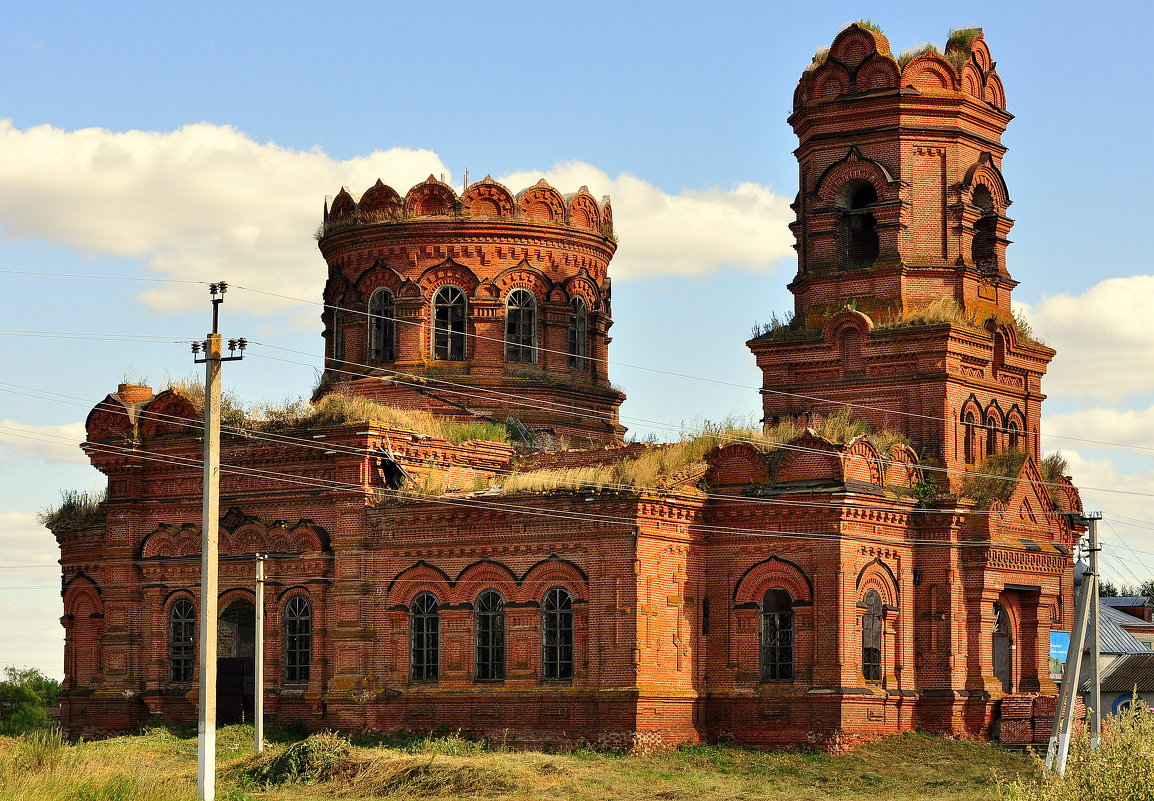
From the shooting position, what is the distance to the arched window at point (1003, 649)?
35438 mm

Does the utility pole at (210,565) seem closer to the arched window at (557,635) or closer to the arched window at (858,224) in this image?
the arched window at (557,635)

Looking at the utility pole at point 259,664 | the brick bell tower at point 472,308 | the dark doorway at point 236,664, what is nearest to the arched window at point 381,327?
the brick bell tower at point 472,308

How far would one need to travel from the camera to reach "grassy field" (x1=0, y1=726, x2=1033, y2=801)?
2814cm

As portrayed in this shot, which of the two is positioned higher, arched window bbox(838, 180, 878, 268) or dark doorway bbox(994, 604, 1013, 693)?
arched window bbox(838, 180, 878, 268)

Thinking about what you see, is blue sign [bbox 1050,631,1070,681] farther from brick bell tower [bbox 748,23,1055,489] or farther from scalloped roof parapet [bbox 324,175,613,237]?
scalloped roof parapet [bbox 324,175,613,237]

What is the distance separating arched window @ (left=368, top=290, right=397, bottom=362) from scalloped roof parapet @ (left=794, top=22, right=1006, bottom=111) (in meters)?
10.3

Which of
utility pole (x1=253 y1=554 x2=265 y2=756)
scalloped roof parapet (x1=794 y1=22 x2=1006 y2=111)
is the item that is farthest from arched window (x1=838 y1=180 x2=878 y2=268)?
utility pole (x1=253 y1=554 x2=265 y2=756)

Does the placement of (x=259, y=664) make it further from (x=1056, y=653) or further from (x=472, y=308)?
(x=1056, y=653)

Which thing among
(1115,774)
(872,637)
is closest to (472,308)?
(872,637)

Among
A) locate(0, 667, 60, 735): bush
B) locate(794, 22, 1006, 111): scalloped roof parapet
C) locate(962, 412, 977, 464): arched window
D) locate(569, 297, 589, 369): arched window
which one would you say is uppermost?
locate(794, 22, 1006, 111): scalloped roof parapet

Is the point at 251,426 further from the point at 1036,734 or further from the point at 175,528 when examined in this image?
the point at 1036,734

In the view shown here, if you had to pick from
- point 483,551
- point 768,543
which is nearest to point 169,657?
point 483,551

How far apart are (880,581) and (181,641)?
14.2m

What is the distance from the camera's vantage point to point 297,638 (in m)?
35.8
